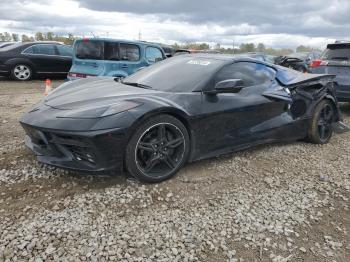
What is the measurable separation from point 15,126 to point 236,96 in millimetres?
3443

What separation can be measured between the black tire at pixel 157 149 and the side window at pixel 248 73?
3.00ft

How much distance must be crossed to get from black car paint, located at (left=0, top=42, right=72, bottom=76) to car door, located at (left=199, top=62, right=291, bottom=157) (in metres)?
9.38

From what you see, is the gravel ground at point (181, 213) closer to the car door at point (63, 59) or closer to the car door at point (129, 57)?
the car door at point (129, 57)

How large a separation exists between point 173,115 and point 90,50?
6.31m

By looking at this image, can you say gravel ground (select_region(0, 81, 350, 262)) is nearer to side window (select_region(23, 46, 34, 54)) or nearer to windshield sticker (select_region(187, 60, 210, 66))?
windshield sticker (select_region(187, 60, 210, 66))

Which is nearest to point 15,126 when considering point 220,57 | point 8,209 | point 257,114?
point 8,209

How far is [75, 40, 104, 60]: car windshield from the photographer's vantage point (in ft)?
30.7

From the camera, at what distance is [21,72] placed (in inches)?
478

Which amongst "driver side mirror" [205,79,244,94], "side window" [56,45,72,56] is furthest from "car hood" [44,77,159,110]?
"side window" [56,45,72,56]

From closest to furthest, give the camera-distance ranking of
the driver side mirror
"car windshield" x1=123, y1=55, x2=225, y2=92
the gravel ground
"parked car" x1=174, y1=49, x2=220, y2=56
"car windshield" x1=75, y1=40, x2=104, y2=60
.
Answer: the gravel ground → the driver side mirror → "car windshield" x1=123, y1=55, x2=225, y2=92 → "parked car" x1=174, y1=49, x2=220, y2=56 → "car windshield" x1=75, y1=40, x2=104, y2=60

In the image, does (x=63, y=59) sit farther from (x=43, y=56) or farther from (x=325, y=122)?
(x=325, y=122)

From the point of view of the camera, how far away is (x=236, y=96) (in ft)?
14.5

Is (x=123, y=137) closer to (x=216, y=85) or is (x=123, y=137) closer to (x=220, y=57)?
(x=216, y=85)

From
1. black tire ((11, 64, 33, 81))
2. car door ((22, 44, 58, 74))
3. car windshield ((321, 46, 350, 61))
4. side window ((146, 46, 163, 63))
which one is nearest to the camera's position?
car windshield ((321, 46, 350, 61))
